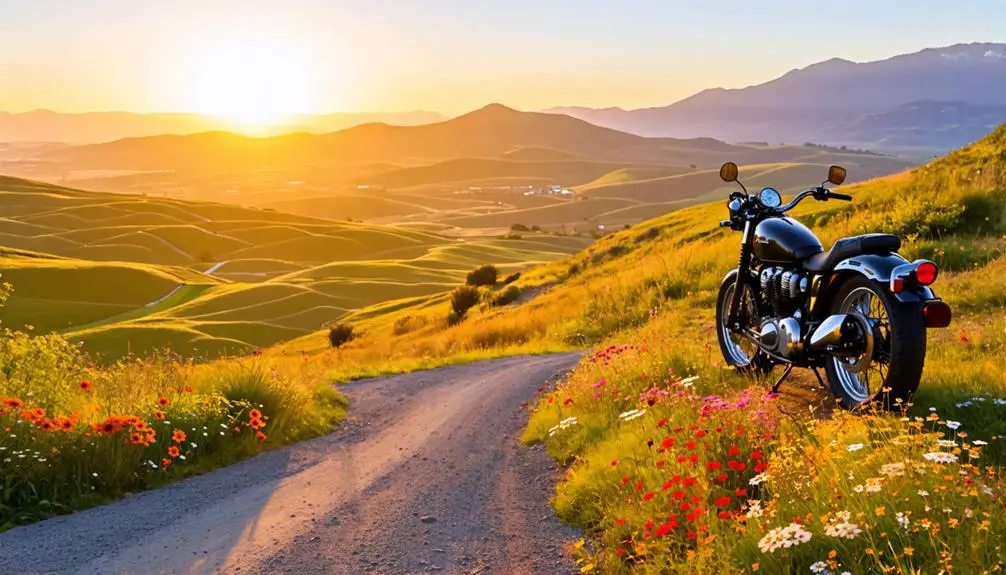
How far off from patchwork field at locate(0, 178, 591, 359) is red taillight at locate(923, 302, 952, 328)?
10.6 metres

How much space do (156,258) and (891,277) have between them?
136 meters

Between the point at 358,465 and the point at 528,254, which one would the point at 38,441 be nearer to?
the point at 358,465

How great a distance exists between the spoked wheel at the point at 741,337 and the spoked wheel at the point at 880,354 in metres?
1.34

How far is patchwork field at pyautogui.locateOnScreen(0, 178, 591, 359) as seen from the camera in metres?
62.1

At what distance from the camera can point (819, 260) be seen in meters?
6.87

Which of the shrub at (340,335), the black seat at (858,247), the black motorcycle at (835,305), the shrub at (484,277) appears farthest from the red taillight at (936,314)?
the shrub at (484,277)

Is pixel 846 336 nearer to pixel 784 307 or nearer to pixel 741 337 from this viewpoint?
pixel 784 307

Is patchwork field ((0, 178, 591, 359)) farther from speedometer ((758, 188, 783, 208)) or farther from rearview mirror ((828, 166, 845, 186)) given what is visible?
rearview mirror ((828, 166, 845, 186))

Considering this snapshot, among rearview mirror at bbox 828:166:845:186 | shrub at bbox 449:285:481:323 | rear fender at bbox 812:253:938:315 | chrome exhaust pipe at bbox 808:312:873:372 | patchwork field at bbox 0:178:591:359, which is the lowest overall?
patchwork field at bbox 0:178:591:359

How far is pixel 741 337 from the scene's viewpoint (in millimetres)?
9109

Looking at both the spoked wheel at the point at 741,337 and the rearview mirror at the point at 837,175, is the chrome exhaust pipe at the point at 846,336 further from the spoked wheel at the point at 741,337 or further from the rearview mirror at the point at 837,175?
the rearview mirror at the point at 837,175

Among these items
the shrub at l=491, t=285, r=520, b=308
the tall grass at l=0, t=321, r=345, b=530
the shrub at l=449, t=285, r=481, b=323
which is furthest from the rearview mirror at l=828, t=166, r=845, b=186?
the shrub at l=449, t=285, r=481, b=323

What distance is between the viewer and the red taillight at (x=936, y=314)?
5.63m

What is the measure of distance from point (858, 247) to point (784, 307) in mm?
1172
